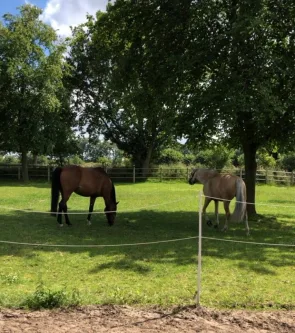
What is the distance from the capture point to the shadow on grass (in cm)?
759

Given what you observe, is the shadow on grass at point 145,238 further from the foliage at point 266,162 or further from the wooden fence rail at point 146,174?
the foliage at point 266,162

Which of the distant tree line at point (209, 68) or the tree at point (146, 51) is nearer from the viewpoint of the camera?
the distant tree line at point (209, 68)

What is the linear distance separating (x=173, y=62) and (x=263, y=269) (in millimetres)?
7273

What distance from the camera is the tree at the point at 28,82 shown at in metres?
29.7

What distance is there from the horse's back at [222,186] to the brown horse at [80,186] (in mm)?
3000

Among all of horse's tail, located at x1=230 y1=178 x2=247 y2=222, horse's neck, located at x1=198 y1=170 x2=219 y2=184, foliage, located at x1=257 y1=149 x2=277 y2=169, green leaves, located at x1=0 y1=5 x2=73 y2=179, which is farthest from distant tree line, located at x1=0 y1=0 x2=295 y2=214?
foliage, located at x1=257 y1=149 x2=277 y2=169

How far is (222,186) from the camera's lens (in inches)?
447

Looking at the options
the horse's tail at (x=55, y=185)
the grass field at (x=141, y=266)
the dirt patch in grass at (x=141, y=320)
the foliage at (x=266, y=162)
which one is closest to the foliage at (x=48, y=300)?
the grass field at (x=141, y=266)

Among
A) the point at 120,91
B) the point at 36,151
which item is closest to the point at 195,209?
the point at 120,91

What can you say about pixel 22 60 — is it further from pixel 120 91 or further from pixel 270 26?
pixel 270 26

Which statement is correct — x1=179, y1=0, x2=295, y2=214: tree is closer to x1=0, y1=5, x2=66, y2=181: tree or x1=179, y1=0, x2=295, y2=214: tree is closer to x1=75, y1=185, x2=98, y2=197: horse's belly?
x1=75, y1=185, x2=98, y2=197: horse's belly

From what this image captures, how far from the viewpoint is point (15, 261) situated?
7.30 m

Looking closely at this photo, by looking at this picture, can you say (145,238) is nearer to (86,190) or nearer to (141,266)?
(141,266)

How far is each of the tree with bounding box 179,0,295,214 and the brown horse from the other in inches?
117
